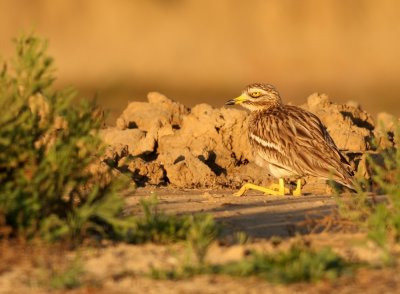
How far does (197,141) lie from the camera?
1312cm

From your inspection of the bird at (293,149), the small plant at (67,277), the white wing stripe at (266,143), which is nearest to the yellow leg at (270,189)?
the bird at (293,149)

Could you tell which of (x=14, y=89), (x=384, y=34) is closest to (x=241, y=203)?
(x=14, y=89)

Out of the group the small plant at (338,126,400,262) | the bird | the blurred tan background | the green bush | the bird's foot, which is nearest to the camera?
the small plant at (338,126,400,262)

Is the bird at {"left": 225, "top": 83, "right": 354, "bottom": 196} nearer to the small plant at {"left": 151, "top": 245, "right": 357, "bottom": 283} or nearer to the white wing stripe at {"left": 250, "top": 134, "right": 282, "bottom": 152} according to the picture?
the white wing stripe at {"left": 250, "top": 134, "right": 282, "bottom": 152}

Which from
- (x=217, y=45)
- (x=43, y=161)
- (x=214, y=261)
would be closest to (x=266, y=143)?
(x=43, y=161)

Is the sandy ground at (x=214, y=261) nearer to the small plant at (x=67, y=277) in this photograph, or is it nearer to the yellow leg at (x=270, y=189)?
the small plant at (x=67, y=277)

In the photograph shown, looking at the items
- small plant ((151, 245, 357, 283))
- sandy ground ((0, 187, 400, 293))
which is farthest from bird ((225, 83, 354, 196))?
small plant ((151, 245, 357, 283))

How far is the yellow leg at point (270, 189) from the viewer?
11117mm

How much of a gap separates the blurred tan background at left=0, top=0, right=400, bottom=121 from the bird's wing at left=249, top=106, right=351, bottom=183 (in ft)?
34.7

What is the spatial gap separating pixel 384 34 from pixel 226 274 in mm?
22481

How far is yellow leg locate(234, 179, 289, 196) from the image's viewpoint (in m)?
11.1

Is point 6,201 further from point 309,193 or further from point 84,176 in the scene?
point 309,193

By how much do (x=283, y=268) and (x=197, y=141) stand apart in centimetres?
586

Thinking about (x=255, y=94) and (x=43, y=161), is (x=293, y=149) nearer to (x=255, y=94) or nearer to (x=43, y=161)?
(x=255, y=94)
